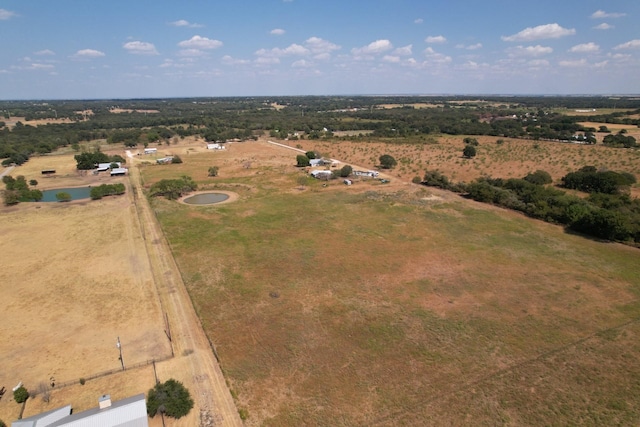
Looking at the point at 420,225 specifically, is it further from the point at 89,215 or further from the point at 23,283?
the point at 89,215

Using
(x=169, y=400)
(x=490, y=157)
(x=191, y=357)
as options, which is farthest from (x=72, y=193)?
(x=490, y=157)

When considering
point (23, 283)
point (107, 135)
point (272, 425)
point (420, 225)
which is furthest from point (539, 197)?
point (107, 135)

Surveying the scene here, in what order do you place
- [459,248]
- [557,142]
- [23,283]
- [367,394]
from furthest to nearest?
[557,142]
[459,248]
[23,283]
[367,394]

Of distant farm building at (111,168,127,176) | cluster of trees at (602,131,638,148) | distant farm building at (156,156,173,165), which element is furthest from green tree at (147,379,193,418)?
cluster of trees at (602,131,638,148)

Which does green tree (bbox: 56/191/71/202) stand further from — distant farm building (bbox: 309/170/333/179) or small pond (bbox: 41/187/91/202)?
distant farm building (bbox: 309/170/333/179)

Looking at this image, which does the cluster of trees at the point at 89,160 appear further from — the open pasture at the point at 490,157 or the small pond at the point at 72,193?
the open pasture at the point at 490,157

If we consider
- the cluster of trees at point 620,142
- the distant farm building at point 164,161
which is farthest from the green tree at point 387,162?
the cluster of trees at point 620,142
